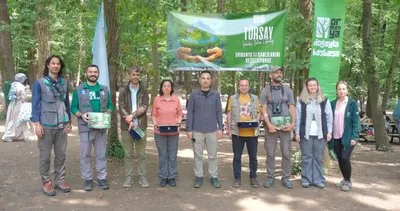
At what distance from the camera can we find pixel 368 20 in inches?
450

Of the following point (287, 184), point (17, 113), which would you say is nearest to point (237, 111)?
point (287, 184)

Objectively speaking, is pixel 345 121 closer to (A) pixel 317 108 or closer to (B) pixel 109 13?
(A) pixel 317 108

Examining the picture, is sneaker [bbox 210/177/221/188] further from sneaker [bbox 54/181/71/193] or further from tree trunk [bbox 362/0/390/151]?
tree trunk [bbox 362/0/390/151]

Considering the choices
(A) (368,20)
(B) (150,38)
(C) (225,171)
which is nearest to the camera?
(C) (225,171)

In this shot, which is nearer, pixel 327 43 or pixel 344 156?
pixel 344 156

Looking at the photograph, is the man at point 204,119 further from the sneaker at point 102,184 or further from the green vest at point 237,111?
the sneaker at point 102,184

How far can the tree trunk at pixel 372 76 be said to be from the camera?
11367 millimetres

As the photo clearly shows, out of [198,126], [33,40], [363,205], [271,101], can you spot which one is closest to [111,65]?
[198,126]

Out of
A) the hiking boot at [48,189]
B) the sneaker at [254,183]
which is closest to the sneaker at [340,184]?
the sneaker at [254,183]

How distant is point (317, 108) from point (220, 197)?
218cm

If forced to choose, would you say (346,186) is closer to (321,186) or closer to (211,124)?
(321,186)

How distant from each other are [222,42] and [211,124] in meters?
2.11

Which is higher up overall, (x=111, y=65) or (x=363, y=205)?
(x=111, y=65)

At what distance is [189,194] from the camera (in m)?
6.34
